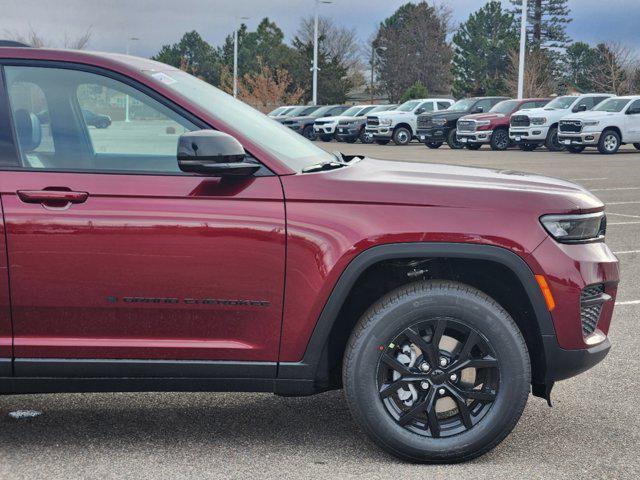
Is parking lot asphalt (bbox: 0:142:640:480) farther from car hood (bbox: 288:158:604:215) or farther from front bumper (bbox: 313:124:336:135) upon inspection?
front bumper (bbox: 313:124:336:135)

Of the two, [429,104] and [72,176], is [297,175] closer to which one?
[72,176]

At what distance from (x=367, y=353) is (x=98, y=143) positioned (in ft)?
4.54

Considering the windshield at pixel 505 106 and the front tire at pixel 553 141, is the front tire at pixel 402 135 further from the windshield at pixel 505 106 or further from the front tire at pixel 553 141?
the front tire at pixel 553 141

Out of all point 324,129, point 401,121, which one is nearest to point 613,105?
point 401,121

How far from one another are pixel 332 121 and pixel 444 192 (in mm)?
37597

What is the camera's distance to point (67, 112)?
398cm

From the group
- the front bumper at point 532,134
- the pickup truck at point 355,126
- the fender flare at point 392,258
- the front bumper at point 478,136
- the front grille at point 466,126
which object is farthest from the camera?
the pickup truck at point 355,126

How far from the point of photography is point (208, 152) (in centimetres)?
365

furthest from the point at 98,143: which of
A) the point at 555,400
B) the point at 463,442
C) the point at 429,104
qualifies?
the point at 429,104

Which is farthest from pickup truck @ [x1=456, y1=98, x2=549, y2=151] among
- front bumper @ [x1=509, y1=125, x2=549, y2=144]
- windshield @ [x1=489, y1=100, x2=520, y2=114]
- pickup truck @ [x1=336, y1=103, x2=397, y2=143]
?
pickup truck @ [x1=336, y1=103, x2=397, y2=143]

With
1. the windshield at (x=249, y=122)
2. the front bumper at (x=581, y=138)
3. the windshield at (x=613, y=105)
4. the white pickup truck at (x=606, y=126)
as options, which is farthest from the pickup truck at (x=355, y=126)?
the windshield at (x=249, y=122)

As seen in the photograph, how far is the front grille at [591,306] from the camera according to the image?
391 centimetres

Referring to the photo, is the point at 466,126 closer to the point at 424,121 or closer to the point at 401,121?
the point at 424,121

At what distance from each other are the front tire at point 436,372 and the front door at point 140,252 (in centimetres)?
41
